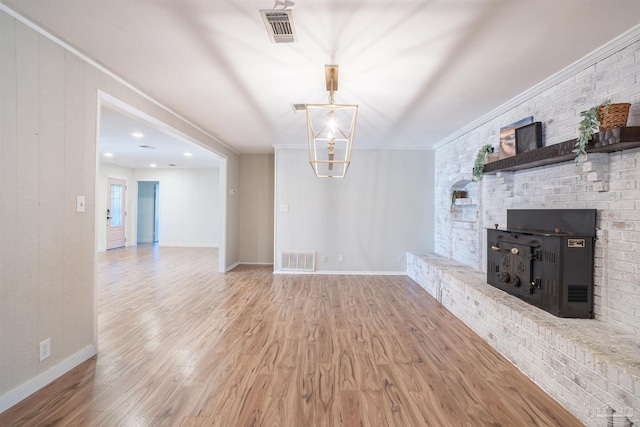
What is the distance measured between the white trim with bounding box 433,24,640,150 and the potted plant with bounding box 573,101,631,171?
42cm

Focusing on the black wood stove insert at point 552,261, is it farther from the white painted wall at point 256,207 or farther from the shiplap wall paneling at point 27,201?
the white painted wall at point 256,207

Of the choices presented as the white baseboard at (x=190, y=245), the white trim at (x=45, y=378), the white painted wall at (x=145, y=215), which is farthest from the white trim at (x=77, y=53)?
the white painted wall at (x=145, y=215)

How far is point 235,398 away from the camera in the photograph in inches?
78.3

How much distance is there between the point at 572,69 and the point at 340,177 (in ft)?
7.26

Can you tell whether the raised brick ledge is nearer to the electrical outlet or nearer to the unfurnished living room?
the unfurnished living room

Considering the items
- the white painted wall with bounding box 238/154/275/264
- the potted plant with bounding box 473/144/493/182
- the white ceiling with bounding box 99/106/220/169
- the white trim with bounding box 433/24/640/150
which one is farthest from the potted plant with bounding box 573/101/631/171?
the white painted wall with bounding box 238/154/275/264

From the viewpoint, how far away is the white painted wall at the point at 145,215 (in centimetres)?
1034

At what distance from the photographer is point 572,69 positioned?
2467 millimetres

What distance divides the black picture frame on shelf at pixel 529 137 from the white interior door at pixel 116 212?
9928 millimetres

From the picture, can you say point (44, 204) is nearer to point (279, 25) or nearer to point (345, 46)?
point (279, 25)

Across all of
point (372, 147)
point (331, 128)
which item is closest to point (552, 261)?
point (331, 128)

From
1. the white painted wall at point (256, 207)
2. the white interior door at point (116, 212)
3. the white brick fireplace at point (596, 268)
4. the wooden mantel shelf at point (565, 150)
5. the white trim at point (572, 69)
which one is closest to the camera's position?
the white brick fireplace at point (596, 268)

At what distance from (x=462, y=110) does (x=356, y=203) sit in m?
2.69

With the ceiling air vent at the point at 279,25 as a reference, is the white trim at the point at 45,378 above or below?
below
